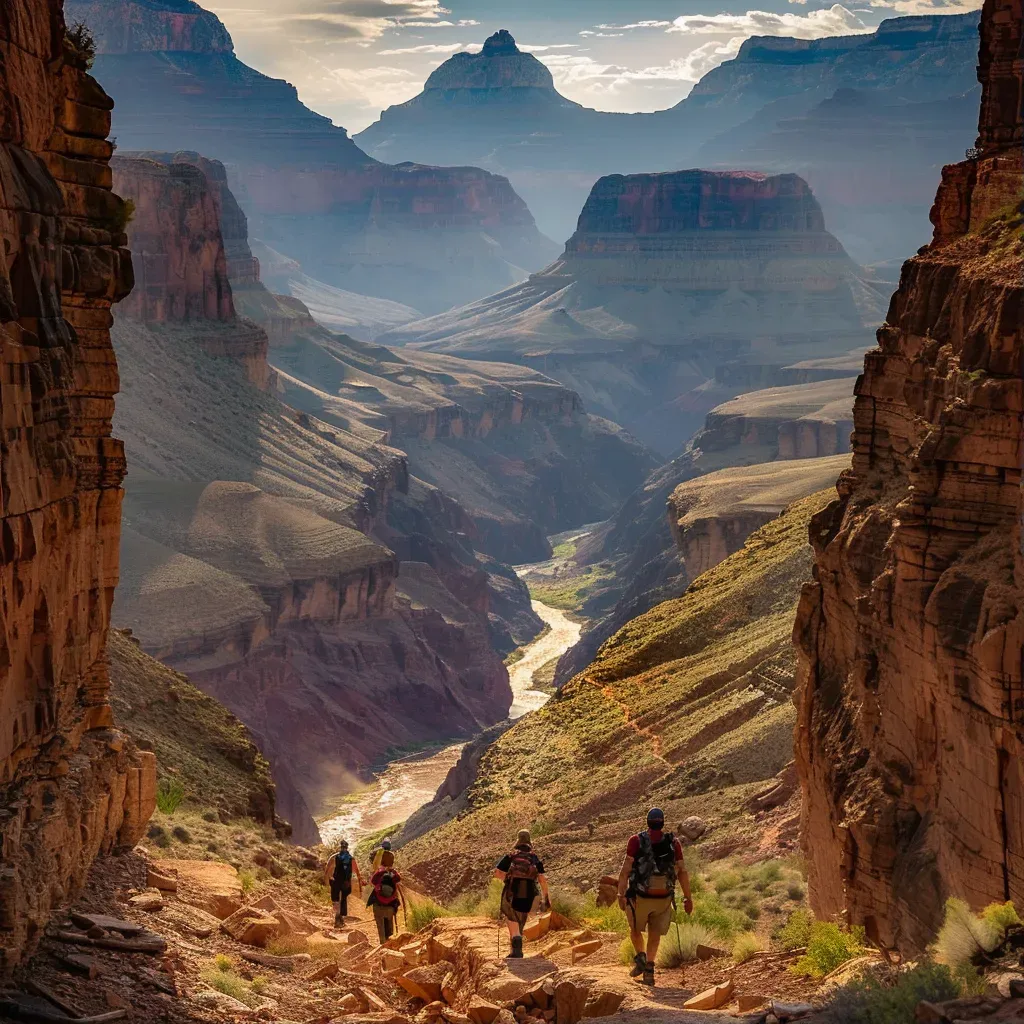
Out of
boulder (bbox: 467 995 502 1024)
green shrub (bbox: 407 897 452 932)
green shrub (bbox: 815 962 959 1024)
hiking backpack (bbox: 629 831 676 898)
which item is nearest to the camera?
green shrub (bbox: 815 962 959 1024)

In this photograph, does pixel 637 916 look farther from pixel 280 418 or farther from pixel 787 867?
pixel 280 418

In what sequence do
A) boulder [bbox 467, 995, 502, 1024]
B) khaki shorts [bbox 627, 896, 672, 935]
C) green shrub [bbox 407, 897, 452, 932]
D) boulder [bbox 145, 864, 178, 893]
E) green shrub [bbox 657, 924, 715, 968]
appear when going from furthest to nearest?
green shrub [bbox 407, 897, 452, 932] → boulder [bbox 145, 864, 178, 893] → green shrub [bbox 657, 924, 715, 968] → khaki shorts [bbox 627, 896, 672, 935] → boulder [bbox 467, 995, 502, 1024]

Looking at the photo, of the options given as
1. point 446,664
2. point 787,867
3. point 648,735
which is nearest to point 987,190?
point 787,867

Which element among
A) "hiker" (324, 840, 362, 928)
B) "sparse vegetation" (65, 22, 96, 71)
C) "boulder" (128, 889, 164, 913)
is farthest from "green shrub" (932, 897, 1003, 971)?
"sparse vegetation" (65, 22, 96, 71)

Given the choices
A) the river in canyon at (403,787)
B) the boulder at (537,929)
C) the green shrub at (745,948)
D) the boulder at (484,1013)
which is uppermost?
the boulder at (484,1013)

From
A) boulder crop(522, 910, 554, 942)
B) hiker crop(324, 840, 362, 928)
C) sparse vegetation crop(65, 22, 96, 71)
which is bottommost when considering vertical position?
hiker crop(324, 840, 362, 928)

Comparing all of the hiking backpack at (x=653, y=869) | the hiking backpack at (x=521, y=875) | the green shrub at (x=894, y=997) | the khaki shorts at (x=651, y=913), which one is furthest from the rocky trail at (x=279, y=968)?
the green shrub at (x=894, y=997)

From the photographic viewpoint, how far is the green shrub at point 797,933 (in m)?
20.4

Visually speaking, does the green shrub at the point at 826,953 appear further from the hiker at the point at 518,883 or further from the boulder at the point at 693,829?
the boulder at the point at 693,829

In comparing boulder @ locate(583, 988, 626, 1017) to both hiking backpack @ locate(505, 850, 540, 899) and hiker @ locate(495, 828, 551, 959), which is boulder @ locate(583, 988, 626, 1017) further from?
hiking backpack @ locate(505, 850, 540, 899)

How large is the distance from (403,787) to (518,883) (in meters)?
54.5

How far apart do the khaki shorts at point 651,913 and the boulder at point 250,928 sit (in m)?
5.14

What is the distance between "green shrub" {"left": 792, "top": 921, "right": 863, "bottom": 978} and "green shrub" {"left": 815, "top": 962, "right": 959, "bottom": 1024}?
339cm

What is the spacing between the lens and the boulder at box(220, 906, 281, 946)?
21.5 meters
